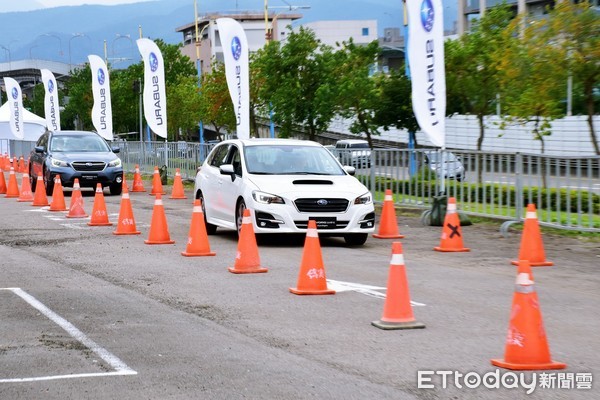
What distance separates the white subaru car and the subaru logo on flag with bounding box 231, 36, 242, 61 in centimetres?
1267

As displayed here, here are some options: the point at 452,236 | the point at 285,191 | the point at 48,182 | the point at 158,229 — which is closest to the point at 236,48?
the point at 48,182

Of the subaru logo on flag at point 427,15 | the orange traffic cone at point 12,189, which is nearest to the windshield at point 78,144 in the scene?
the orange traffic cone at point 12,189

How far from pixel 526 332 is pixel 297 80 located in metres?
30.3

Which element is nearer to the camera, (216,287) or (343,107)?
(216,287)

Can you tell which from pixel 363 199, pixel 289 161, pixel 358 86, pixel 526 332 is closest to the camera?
pixel 526 332

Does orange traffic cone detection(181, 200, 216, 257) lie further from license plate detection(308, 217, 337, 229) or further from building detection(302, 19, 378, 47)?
building detection(302, 19, 378, 47)

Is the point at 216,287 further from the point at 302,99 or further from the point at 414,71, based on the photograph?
the point at 302,99

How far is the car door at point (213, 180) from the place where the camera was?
18.6 metres

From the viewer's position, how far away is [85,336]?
9125 mm

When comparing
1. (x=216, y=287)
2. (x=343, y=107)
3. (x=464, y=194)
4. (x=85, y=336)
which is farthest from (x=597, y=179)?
(x=343, y=107)

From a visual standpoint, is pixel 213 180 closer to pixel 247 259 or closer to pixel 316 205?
pixel 316 205

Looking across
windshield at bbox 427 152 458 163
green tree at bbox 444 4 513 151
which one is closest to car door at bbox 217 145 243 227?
windshield at bbox 427 152 458 163

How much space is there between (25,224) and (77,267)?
24.6ft

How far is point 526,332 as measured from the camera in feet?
24.4
